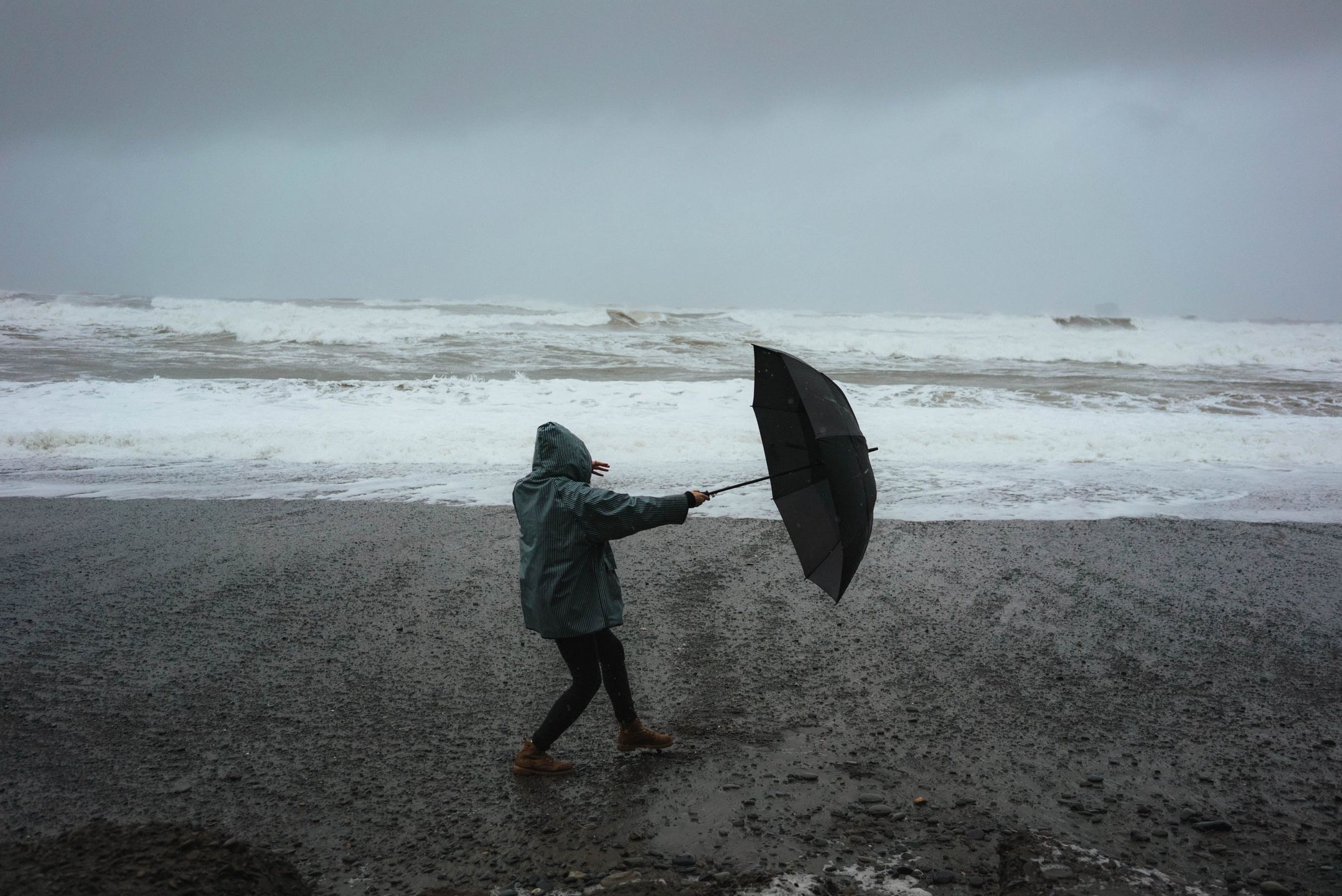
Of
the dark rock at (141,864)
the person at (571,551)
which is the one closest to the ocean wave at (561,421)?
the person at (571,551)

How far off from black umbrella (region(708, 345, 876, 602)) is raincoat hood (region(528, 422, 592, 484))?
0.69m

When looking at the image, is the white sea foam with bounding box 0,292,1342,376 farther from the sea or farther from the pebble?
the pebble

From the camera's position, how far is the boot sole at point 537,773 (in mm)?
3426

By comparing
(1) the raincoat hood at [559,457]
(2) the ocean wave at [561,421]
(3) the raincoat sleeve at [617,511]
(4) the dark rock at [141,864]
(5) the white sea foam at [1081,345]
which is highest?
(5) the white sea foam at [1081,345]

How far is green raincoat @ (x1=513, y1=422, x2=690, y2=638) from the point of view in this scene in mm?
3156

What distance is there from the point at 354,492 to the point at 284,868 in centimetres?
594

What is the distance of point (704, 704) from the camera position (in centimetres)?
412

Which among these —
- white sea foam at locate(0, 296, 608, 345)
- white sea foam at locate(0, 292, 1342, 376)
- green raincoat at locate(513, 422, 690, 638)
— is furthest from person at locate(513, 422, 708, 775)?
white sea foam at locate(0, 296, 608, 345)

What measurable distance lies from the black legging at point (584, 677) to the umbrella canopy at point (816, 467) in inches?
34.7

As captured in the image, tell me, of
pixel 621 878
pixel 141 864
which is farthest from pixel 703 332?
pixel 141 864

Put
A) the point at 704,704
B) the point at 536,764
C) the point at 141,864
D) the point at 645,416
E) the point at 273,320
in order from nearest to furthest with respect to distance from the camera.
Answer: the point at 141,864, the point at 536,764, the point at 704,704, the point at 645,416, the point at 273,320

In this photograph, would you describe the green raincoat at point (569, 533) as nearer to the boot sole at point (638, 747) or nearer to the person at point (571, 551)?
the person at point (571, 551)

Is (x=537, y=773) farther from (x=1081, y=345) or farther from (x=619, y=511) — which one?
(x=1081, y=345)

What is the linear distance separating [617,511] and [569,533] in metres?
0.22
